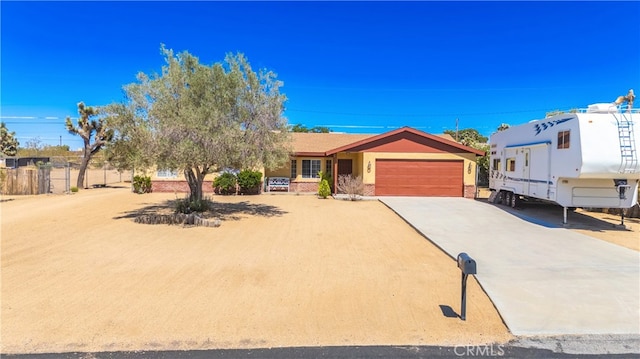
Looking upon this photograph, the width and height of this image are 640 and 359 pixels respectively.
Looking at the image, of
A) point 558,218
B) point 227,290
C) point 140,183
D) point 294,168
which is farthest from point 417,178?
point 227,290

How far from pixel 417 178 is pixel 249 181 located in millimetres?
9348

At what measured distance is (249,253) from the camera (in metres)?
8.20

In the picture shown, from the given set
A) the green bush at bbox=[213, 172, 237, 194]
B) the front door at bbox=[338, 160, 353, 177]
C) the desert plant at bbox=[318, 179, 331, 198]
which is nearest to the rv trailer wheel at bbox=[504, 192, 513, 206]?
the desert plant at bbox=[318, 179, 331, 198]

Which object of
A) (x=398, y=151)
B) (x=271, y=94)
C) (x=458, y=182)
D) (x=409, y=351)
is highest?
(x=271, y=94)

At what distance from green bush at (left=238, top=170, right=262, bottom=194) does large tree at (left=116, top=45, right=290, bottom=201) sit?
8062 mm

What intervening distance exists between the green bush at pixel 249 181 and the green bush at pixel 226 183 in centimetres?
40

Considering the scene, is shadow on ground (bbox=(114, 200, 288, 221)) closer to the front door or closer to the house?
the house

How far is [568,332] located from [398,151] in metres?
16.6

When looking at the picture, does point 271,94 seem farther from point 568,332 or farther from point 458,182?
point 458,182

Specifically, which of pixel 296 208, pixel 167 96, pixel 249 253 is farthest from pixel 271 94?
pixel 249 253

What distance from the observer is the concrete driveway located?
4.82m

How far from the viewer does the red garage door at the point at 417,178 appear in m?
20.7

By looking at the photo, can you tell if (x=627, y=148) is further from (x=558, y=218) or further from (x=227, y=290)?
(x=227, y=290)

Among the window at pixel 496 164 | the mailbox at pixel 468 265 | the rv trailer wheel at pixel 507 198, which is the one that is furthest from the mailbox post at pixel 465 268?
the window at pixel 496 164
